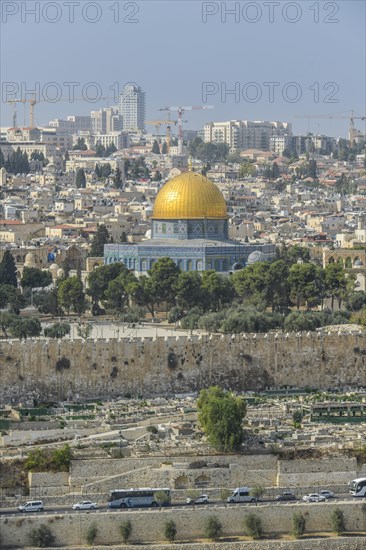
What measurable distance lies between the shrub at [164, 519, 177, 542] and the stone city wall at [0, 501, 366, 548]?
85mm

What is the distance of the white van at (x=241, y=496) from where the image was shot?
3475cm

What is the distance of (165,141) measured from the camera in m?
180

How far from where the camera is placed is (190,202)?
68188 mm

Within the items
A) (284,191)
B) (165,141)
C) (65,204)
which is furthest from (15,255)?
(165,141)

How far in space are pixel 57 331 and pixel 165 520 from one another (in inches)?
772

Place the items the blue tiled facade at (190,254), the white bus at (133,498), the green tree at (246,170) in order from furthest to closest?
the green tree at (246,170) → the blue tiled facade at (190,254) → the white bus at (133,498)

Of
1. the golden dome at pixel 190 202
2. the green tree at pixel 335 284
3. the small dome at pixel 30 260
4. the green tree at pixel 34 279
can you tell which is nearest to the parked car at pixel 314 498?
the green tree at pixel 335 284

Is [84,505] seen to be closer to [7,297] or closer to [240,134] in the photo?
[7,297]

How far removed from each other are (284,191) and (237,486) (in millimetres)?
91948

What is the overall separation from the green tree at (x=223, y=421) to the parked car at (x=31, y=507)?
13.1 ft

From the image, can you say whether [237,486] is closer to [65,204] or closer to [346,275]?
[346,275]

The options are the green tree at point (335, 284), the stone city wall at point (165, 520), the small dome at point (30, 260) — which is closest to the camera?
the stone city wall at point (165, 520)

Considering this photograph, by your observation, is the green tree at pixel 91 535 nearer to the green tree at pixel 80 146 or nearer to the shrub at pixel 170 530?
the shrub at pixel 170 530

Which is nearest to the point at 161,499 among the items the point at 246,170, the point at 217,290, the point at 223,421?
the point at 223,421
